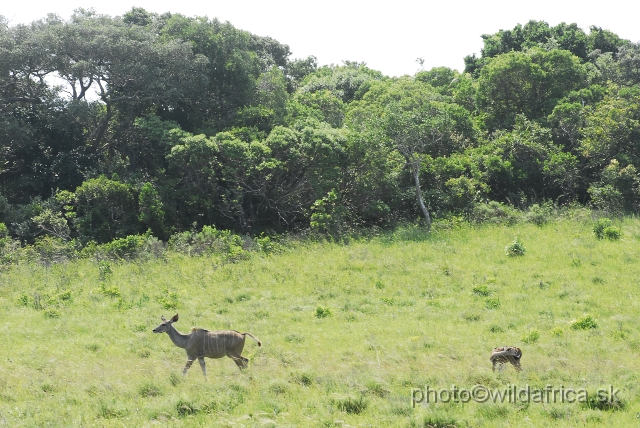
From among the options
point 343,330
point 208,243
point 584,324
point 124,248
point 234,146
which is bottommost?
point 343,330

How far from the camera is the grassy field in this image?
8.39 meters

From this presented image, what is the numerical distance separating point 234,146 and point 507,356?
1487cm

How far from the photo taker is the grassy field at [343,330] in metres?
8.39

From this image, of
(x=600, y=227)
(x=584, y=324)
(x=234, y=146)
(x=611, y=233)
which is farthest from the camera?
(x=234, y=146)

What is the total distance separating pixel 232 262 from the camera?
64.9ft

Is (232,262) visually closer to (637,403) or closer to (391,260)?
(391,260)

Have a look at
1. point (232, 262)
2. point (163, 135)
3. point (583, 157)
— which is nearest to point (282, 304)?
point (232, 262)

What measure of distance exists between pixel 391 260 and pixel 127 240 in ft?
27.4

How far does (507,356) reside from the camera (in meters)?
10.3

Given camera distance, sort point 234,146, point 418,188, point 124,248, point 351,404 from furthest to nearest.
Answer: point 418,188, point 234,146, point 124,248, point 351,404

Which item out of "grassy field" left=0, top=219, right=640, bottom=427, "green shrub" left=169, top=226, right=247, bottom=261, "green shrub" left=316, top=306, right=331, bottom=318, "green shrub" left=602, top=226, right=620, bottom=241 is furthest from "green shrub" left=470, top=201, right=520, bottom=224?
"green shrub" left=316, top=306, right=331, bottom=318

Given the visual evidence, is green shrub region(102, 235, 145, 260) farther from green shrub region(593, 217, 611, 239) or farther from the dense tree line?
green shrub region(593, 217, 611, 239)

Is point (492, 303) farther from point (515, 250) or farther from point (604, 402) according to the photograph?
point (604, 402)

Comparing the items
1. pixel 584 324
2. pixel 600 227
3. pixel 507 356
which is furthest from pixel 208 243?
pixel 600 227
